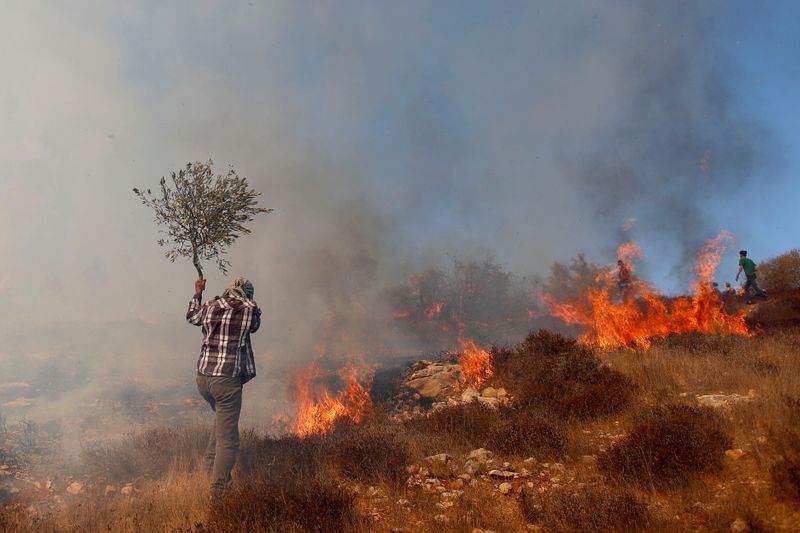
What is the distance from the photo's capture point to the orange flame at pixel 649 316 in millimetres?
12711

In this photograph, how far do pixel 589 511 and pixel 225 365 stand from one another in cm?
424

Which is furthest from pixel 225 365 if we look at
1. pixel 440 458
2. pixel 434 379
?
pixel 434 379

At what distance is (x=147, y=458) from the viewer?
23.8 feet

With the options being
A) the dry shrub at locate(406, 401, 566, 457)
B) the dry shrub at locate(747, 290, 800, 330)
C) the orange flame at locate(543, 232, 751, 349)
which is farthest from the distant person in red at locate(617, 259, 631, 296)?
the dry shrub at locate(406, 401, 566, 457)

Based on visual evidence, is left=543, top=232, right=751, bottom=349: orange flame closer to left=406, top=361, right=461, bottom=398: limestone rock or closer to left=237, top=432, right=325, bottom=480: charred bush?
left=406, top=361, right=461, bottom=398: limestone rock

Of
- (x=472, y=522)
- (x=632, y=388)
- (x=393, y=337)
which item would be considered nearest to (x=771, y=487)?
(x=472, y=522)

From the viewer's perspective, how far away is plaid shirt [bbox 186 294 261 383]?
5.31m

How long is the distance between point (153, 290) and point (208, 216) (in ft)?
99.8

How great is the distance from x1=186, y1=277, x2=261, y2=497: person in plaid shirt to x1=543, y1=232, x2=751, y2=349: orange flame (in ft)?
31.7

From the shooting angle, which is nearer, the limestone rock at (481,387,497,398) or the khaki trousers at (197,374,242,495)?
the khaki trousers at (197,374,242,495)

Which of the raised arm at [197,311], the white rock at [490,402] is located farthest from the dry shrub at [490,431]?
the raised arm at [197,311]

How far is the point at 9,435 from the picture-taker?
9148mm

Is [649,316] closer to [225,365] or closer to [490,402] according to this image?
[490,402]

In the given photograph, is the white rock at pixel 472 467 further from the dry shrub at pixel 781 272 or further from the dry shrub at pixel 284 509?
the dry shrub at pixel 781 272
